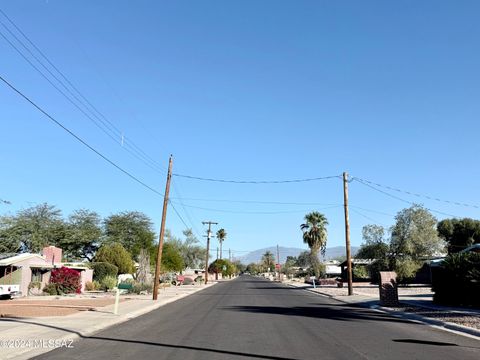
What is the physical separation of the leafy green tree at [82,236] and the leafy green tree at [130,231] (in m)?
1.87

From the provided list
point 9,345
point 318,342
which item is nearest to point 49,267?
point 9,345

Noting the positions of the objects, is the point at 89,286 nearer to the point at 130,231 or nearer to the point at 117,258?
the point at 117,258

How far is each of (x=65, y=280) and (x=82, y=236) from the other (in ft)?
109

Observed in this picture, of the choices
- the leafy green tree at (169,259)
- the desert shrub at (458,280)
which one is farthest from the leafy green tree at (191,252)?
the desert shrub at (458,280)

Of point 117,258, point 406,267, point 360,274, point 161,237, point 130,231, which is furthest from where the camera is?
point 130,231

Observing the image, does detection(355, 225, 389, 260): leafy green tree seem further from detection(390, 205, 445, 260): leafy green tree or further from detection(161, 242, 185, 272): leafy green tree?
detection(161, 242, 185, 272): leafy green tree

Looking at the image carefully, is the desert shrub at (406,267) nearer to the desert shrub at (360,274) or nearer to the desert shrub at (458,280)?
the desert shrub at (360,274)

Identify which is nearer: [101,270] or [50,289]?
[50,289]

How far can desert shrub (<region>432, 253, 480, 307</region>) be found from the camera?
2231 cm

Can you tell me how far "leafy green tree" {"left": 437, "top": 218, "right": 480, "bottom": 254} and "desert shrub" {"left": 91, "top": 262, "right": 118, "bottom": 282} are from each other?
59296 mm

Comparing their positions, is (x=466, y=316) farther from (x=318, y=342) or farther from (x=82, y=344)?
(x=82, y=344)

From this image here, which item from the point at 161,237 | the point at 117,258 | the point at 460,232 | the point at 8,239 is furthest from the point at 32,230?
the point at 460,232

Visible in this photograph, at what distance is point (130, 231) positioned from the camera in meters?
77.9

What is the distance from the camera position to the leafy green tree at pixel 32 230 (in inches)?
2559
